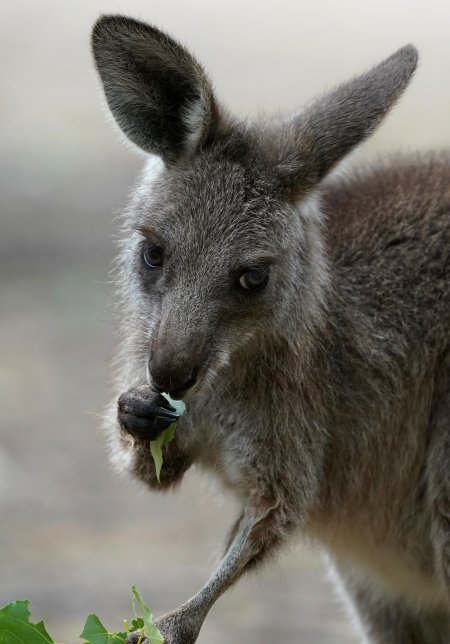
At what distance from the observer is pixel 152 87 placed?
211 inches

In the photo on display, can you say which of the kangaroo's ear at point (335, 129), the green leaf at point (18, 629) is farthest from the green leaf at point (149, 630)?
the kangaroo's ear at point (335, 129)

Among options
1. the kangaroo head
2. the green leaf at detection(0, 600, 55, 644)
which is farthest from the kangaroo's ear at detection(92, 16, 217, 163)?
the green leaf at detection(0, 600, 55, 644)

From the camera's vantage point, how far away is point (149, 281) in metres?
5.17

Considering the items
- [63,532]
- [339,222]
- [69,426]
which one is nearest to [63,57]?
[69,426]

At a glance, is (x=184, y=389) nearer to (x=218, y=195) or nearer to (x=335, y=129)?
(x=218, y=195)

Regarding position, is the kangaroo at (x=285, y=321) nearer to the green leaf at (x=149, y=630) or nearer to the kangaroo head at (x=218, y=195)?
the kangaroo head at (x=218, y=195)

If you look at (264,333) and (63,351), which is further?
(63,351)

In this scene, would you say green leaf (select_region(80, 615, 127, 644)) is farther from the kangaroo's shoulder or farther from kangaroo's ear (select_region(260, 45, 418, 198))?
the kangaroo's shoulder

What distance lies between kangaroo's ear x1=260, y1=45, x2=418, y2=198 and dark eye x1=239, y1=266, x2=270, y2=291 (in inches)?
15.4

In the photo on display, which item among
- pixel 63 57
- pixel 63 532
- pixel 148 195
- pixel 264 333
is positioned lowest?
pixel 63 532

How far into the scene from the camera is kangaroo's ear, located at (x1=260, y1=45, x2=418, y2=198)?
5285 millimetres

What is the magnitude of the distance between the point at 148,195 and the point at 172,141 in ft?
0.79

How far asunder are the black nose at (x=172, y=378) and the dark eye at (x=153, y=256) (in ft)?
1.64

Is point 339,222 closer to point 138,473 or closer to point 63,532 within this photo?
point 138,473
